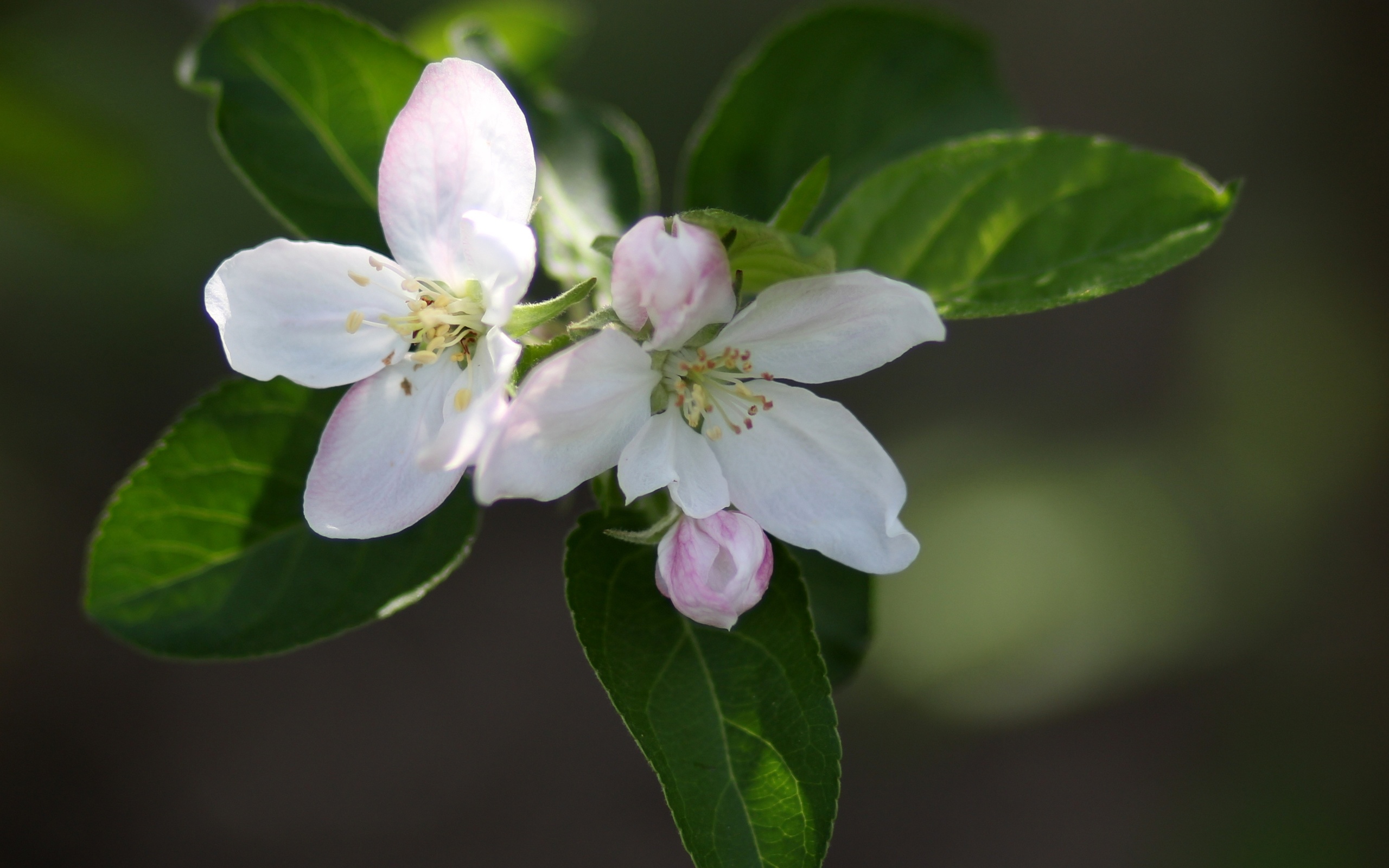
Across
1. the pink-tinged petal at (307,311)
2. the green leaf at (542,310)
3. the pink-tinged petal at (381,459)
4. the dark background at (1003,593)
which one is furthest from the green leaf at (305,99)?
the dark background at (1003,593)

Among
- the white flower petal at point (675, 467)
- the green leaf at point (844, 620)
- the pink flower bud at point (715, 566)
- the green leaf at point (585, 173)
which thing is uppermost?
the green leaf at point (585, 173)

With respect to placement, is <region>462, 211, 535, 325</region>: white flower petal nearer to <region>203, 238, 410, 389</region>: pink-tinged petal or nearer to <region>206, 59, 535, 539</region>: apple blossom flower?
<region>206, 59, 535, 539</region>: apple blossom flower

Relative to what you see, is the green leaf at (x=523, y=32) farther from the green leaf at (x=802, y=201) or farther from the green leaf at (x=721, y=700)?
the green leaf at (x=721, y=700)

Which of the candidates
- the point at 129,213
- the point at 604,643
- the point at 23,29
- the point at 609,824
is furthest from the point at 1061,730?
the point at 23,29

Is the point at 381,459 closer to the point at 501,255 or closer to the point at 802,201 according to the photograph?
the point at 501,255

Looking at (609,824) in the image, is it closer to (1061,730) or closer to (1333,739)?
(1061,730)

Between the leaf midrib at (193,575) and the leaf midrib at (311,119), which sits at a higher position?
the leaf midrib at (311,119)
